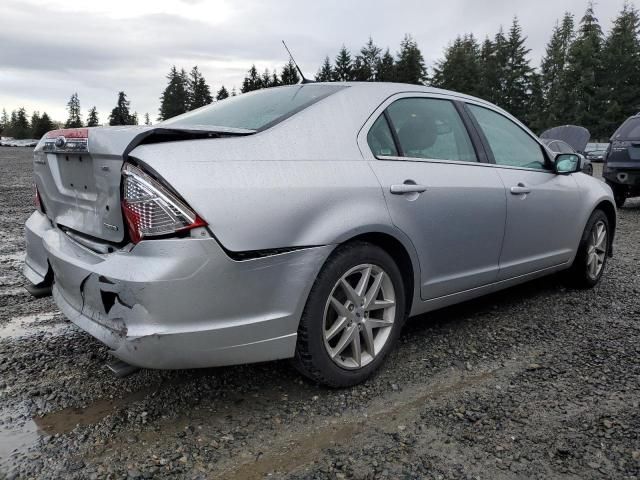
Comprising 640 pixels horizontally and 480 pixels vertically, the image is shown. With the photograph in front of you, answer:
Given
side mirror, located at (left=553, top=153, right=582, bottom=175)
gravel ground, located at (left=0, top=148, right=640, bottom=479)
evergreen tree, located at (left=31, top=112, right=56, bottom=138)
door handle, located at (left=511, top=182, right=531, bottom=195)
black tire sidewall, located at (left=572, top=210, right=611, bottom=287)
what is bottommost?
evergreen tree, located at (left=31, top=112, right=56, bottom=138)

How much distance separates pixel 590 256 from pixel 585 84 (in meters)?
59.2

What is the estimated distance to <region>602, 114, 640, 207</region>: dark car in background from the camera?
9.33 m

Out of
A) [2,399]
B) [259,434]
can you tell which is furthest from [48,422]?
[259,434]

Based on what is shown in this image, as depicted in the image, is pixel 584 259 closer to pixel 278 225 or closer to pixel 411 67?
pixel 278 225

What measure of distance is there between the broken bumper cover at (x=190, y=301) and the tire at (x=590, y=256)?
112 inches

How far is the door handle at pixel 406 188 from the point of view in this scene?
8.70 ft

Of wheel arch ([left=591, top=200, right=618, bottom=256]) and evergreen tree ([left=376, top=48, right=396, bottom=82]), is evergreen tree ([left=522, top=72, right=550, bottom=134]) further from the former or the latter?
wheel arch ([left=591, top=200, right=618, bottom=256])

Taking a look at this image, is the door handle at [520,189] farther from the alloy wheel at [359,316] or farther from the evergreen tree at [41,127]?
the evergreen tree at [41,127]

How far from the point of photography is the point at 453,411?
95.5 inches

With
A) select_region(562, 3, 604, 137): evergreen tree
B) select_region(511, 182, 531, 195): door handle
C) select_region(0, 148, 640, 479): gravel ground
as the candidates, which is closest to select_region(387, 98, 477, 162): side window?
select_region(511, 182, 531, 195): door handle

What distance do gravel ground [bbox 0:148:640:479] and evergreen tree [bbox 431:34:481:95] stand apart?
68.6 metres

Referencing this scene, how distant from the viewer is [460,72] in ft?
228

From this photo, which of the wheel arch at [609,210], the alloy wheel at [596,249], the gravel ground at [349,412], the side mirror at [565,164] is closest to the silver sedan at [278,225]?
the gravel ground at [349,412]

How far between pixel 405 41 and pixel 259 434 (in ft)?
288
